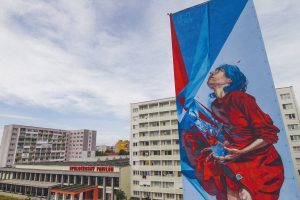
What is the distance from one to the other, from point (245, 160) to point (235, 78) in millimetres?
5655

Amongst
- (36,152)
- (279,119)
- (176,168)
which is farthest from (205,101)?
(36,152)

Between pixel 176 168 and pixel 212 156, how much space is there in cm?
3959

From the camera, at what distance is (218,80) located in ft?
48.8

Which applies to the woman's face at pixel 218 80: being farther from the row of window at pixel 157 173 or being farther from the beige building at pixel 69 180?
the beige building at pixel 69 180

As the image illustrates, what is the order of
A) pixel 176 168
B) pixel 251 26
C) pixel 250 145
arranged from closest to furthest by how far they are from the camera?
pixel 250 145 → pixel 251 26 → pixel 176 168

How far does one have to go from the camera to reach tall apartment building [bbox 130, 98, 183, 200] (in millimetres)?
51844

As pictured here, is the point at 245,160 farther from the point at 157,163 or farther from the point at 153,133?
the point at 153,133

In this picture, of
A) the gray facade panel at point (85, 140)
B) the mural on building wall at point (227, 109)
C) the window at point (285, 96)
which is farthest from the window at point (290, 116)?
the gray facade panel at point (85, 140)

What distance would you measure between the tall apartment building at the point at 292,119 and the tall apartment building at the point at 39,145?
9162cm

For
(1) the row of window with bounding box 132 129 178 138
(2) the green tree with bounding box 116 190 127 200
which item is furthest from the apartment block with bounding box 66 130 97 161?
(2) the green tree with bounding box 116 190 127 200

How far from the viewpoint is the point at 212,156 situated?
14242 millimetres

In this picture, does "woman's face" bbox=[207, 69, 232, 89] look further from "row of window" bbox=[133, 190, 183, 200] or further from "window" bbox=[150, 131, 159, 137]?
→ "window" bbox=[150, 131, 159, 137]

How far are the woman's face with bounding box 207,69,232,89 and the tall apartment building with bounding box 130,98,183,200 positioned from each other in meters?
40.0

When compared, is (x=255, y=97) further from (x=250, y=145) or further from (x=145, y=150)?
(x=145, y=150)
